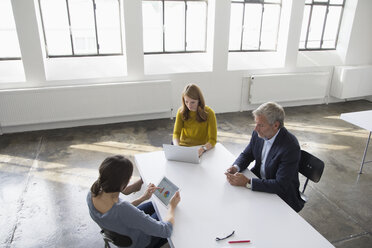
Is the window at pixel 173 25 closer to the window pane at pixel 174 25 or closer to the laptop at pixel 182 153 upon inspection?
the window pane at pixel 174 25

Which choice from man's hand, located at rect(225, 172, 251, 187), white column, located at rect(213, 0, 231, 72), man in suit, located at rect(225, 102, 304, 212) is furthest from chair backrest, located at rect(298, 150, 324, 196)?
white column, located at rect(213, 0, 231, 72)

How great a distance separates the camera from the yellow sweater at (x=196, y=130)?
119 inches

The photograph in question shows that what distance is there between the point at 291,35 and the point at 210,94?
2239mm

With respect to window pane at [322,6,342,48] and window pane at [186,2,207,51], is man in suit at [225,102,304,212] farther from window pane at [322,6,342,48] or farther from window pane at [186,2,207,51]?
window pane at [322,6,342,48]

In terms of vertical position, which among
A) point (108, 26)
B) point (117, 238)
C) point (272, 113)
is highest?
point (108, 26)

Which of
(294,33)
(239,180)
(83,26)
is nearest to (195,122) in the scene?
(239,180)

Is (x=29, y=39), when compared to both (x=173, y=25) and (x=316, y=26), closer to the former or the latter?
(x=173, y=25)

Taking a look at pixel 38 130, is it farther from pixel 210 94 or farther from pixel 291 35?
pixel 291 35

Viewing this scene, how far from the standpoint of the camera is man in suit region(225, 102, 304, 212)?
221cm

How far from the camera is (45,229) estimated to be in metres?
3.02

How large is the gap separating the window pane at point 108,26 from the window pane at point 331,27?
16.5 ft

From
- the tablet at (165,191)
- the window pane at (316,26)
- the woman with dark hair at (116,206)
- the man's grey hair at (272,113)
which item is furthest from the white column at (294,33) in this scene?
the woman with dark hair at (116,206)

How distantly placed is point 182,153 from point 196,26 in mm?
4326

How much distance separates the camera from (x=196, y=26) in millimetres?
6207
